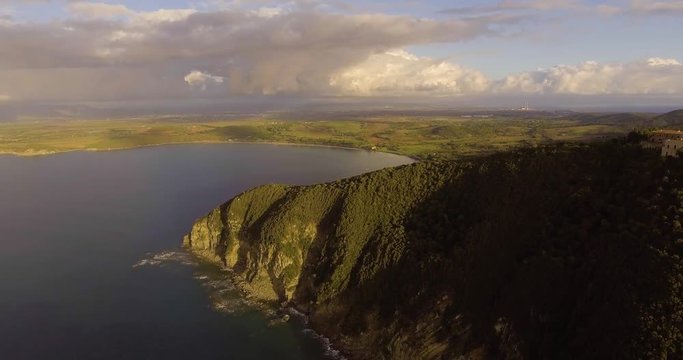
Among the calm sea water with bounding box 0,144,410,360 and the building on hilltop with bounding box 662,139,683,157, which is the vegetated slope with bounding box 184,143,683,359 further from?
the calm sea water with bounding box 0,144,410,360

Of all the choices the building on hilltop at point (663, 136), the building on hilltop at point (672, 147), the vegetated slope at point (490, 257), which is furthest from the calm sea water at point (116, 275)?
the building on hilltop at point (663, 136)

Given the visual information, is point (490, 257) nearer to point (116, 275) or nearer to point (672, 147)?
point (672, 147)

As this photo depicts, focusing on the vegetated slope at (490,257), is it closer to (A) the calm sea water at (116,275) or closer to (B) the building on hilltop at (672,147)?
(B) the building on hilltop at (672,147)

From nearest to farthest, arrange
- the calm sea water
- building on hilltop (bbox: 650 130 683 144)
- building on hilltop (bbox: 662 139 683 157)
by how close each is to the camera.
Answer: building on hilltop (bbox: 662 139 683 157)
the calm sea water
building on hilltop (bbox: 650 130 683 144)

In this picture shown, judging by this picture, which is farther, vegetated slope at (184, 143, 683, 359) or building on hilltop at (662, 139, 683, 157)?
building on hilltop at (662, 139, 683, 157)

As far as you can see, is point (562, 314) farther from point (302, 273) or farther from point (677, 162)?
point (302, 273)

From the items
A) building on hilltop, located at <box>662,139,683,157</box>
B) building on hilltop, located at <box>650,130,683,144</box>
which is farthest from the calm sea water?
building on hilltop, located at <box>650,130,683,144</box>

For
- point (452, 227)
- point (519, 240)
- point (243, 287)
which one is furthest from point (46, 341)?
point (519, 240)
